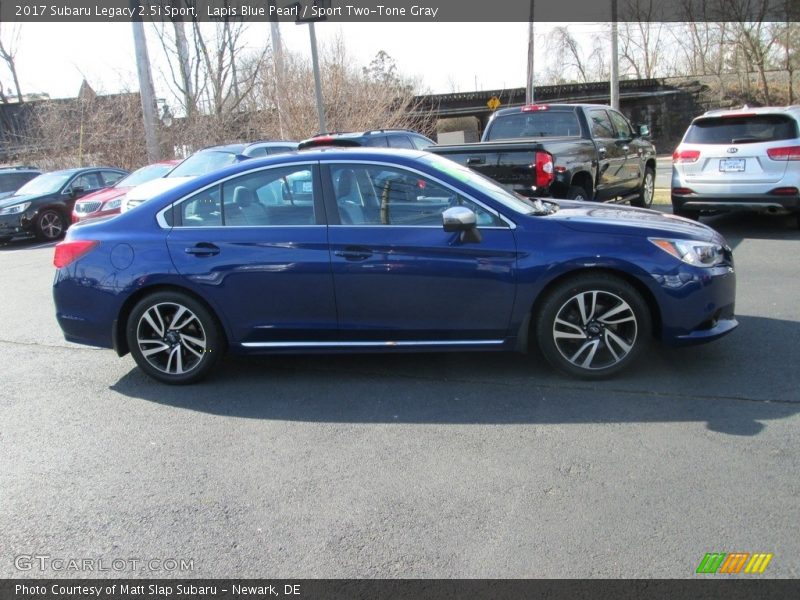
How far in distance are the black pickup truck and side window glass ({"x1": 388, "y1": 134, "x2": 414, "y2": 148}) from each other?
1.21m

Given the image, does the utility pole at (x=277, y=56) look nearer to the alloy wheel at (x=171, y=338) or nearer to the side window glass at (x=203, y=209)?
the side window glass at (x=203, y=209)

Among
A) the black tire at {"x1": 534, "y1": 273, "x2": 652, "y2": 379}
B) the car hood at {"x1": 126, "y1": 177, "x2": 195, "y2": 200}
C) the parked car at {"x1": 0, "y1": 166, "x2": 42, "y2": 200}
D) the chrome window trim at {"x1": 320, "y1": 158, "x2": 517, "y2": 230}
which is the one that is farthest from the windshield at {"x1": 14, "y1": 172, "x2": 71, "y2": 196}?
the black tire at {"x1": 534, "y1": 273, "x2": 652, "y2": 379}

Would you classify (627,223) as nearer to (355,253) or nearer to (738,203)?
(355,253)

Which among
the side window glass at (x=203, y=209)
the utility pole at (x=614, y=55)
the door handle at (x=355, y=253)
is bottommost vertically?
the door handle at (x=355, y=253)

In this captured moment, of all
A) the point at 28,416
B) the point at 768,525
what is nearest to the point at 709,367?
the point at 768,525

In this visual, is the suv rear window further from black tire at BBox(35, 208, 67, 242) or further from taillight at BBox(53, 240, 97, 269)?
black tire at BBox(35, 208, 67, 242)

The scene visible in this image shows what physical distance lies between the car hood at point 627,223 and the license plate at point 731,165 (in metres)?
5.18

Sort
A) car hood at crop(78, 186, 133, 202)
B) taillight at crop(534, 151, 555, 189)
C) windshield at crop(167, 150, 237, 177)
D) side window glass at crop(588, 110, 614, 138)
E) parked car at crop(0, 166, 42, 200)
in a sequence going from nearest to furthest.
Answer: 1. taillight at crop(534, 151, 555, 189)
2. side window glass at crop(588, 110, 614, 138)
3. windshield at crop(167, 150, 237, 177)
4. car hood at crop(78, 186, 133, 202)
5. parked car at crop(0, 166, 42, 200)

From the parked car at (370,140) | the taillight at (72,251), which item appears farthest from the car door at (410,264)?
the parked car at (370,140)

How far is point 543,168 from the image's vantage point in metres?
8.30

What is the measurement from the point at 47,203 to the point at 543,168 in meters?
11.0

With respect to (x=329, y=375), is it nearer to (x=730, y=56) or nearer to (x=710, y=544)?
(x=710, y=544)

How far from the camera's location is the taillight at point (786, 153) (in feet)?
30.6

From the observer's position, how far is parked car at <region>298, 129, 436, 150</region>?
9297mm
